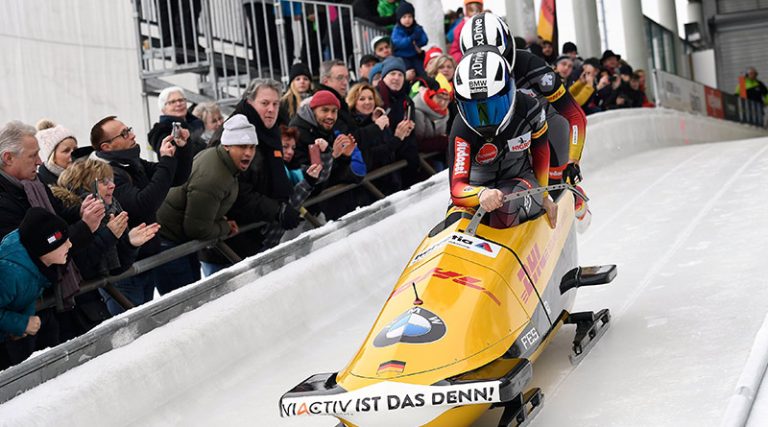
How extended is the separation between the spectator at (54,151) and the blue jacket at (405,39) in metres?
4.60

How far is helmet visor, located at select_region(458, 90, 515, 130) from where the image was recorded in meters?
3.38

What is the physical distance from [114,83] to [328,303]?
2173 millimetres

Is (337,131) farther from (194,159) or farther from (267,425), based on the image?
(267,425)

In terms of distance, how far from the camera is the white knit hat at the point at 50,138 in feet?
12.8

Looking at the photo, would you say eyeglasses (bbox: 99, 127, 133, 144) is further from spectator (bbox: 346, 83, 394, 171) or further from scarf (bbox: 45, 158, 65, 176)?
spectator (bbox: 346, 83, 394, 171)

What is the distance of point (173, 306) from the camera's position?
3658 millimetres

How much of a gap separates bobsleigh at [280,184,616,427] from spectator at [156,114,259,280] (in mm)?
1337

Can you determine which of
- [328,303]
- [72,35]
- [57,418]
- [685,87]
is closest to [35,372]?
[57,418]

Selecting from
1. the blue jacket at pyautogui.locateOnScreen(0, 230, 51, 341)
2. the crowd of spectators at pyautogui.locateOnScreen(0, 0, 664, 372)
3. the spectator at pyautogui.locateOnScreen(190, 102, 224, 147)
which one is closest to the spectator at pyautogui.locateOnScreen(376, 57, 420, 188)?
the crowd of spectators at pyautogui.locateOnScreen(0, 0, 664, 372)

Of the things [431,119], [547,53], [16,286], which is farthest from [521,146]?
[547,53]

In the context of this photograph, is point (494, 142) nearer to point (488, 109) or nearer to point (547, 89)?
point (488, 109)

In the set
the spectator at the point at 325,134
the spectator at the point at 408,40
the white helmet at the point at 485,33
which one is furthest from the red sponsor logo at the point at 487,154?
the spectator at the point at 408,40

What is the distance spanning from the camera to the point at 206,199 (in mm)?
4387

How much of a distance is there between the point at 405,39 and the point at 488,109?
4.92 meters
